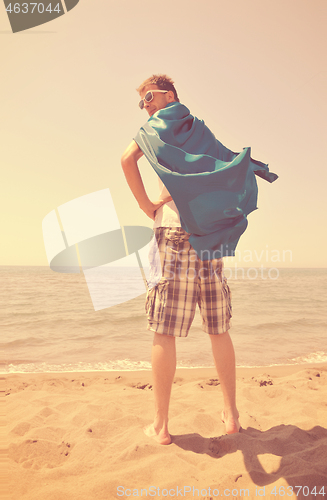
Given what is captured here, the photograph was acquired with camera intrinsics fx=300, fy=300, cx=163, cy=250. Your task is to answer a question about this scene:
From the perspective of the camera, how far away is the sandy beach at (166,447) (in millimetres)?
1301

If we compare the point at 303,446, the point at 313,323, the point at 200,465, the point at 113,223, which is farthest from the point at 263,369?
the point at 313,323

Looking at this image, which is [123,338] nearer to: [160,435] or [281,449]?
[160,435]

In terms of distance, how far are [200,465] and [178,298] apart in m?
0.82

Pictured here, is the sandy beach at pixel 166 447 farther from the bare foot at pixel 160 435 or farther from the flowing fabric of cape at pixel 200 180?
the flowing fabric of cape at pixel 200 180

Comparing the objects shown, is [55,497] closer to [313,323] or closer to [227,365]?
[227,365]

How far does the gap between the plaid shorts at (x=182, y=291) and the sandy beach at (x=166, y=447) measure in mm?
620

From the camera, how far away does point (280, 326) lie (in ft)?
19.6

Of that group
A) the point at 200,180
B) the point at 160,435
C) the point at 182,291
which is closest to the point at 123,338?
the point at 160,435

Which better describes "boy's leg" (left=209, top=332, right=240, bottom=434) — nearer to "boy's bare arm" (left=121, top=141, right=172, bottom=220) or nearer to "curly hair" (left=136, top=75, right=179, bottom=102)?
"boy's bare arm" (left=121, top=141, right=172, bottom=220)

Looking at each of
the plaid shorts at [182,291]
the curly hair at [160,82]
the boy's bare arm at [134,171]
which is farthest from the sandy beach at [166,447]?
the curly hair at [160,82]

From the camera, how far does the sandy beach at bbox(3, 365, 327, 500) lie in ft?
4.27

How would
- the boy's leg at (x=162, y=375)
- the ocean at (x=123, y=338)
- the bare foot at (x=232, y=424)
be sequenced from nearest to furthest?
the boy's leg at (x=162, y=375), the bare foot at (x=232, y=424), the ocean at (x=123, y=338)

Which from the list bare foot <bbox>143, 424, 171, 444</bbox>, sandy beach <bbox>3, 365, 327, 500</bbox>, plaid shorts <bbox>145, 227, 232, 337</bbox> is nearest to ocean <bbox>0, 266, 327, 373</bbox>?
sandy beach <bbox>3, 365, 327, 500</bbox>

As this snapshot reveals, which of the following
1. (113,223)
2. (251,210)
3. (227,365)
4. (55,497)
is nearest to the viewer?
(55,497)
